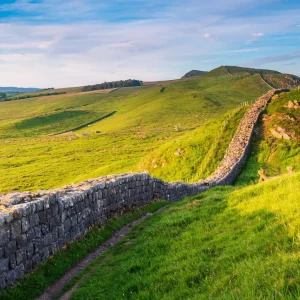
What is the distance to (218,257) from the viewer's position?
398 inches

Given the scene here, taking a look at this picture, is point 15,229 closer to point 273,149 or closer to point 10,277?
point 10,277

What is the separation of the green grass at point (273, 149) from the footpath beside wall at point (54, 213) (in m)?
16.7

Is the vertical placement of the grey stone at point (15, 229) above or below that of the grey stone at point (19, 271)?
above

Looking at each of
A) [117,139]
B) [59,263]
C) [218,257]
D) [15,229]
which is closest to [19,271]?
[15,229]

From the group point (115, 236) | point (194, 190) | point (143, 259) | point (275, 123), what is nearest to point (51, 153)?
point (275, 123)

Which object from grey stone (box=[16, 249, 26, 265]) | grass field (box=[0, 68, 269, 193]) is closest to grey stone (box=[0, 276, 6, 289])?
grey stone (box=[16, 249, 26, 265])

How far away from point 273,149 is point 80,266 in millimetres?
34630

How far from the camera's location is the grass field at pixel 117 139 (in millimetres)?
51469

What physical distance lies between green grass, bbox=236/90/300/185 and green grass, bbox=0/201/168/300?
73.6ft

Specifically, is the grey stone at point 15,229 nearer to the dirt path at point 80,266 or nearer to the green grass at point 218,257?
the dirt path at point 80,266

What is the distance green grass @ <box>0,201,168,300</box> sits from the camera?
11.0m

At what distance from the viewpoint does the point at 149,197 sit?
26562 millimetres

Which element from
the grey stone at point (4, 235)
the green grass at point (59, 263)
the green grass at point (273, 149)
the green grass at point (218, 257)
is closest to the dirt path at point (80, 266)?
the green grass at point (59, 263)

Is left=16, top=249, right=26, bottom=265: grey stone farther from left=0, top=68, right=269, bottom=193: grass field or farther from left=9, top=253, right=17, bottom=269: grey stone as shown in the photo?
left=0, top=68, right=269, bottom=193: grass field
